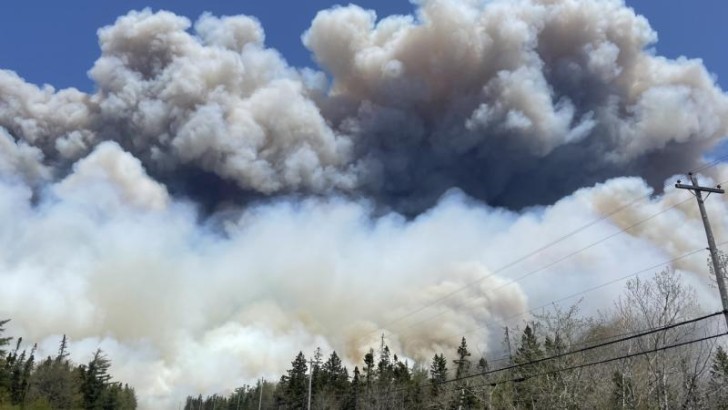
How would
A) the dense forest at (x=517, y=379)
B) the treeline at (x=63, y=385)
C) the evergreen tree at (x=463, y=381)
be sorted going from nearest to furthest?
the dense forest at (x=517, y=379) → the evergreen tree at (x=463, y=381) → the treeline at (x=63, y=385)

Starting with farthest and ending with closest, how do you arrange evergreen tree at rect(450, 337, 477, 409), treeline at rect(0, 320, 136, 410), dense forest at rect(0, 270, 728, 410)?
treeline at rect(0, 320, 136, 410) < evergreen tree at rect(450, 337, 477, 409) < dense forest at rect(0, 270, 728, 410)

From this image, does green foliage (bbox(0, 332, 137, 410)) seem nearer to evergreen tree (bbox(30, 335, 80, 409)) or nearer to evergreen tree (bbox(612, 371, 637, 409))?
evergreen tree (bbox(30, 335, 80, 409))

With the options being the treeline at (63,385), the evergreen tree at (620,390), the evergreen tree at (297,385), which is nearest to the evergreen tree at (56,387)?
the treeline at (63,385)

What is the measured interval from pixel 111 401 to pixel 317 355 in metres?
43.6

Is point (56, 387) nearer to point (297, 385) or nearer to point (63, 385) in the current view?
point (63, 385)

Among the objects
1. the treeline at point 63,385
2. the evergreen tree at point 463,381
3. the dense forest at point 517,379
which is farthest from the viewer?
the treeline at point 63,385

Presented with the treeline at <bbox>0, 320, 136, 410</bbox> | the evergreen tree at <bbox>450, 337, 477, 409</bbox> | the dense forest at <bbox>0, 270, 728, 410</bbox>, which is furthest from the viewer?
the treeline at <bbox>0, 320, 136, 410</bbox>

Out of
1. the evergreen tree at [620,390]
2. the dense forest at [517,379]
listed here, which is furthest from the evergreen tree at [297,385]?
the evergreen tree at [620,390]

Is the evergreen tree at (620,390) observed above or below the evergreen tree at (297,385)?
below

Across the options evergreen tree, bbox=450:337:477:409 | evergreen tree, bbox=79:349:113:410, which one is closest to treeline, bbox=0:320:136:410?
evergreen tree, bbox=79:349:113:410

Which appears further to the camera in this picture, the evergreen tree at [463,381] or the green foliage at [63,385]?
the green foliage at [63,385]

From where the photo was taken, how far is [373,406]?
283 feet

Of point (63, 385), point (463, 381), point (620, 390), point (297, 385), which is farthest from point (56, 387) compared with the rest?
point (620, 390)

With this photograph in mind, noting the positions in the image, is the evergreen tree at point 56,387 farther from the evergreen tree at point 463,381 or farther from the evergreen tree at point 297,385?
the evergreen tree at point 463,381
